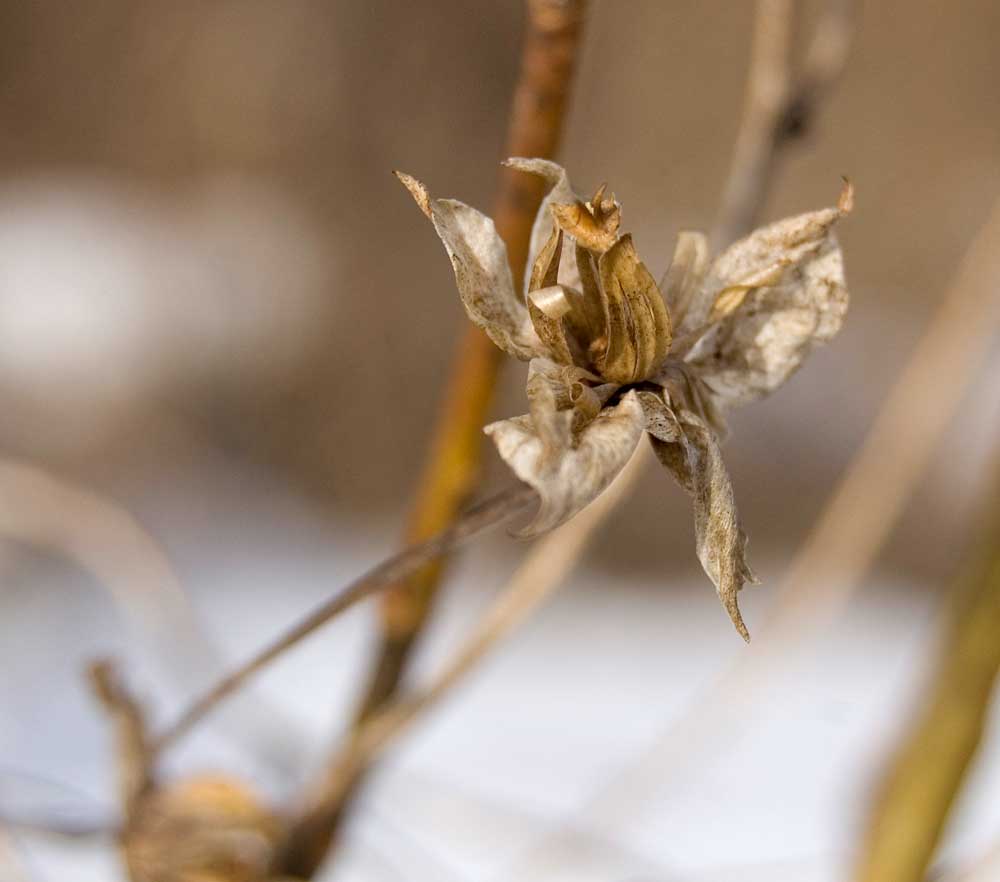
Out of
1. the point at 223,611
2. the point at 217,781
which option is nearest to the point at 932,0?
the point at 223,611

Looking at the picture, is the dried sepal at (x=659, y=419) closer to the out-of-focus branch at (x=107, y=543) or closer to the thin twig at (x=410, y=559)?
the thin twig at (x=410, y=559)

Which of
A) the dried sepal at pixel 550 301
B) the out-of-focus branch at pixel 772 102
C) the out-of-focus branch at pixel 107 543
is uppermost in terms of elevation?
the out-of-focus branch at pixel 772 102

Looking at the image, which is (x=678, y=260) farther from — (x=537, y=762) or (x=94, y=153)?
(x=94, y=153)

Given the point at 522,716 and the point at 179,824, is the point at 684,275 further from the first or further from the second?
the point at 522,716

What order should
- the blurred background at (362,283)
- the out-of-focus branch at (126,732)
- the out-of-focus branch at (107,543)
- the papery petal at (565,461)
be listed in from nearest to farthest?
the papery petal at (565,461) → the out-of-focus branch at (126,732) → the out-of-focus branch at (107,543) → the blurred background at (362,283)

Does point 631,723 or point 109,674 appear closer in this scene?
point 109,674

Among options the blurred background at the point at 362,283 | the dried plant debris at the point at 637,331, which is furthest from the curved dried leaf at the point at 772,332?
the blurred background at the point at 362,283

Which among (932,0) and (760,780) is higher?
(932,0)
